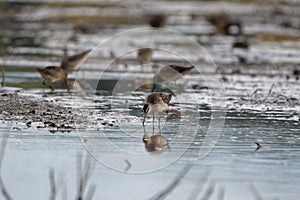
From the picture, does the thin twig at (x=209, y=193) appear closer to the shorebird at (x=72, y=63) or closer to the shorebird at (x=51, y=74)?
the shorebird at (x=51, y=74)

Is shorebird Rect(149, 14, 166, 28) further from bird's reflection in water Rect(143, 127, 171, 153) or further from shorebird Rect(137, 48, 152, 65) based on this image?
bird's reflection in water Rect(143, 127, 171, 153)

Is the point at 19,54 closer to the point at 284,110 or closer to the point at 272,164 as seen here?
the point at 284,110

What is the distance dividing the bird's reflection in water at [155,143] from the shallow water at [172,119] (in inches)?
3.4

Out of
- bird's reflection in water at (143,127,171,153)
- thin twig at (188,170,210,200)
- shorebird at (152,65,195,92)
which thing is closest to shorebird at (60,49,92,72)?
shorebird at (152,65,195,92)

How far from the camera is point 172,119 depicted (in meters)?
12.5

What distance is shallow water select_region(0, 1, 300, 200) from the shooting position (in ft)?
28.4

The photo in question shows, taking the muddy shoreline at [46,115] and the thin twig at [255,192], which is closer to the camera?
the thin twig at [255,192]

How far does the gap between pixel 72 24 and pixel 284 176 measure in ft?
84.5

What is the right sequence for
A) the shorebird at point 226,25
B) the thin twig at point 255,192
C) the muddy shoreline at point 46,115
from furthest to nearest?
the shorebird at point 226,25, the muddy shoreline at point 46,115, the thin twig at point 255,192

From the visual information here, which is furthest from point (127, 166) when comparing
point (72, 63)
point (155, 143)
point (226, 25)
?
point (226, 25)

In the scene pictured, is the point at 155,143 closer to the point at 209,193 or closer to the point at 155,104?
the point at 155,104

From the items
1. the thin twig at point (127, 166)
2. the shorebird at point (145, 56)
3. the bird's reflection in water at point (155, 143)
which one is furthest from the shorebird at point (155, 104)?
the shorebird at point (145, 56)

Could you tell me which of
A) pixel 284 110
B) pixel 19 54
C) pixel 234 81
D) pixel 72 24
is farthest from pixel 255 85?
pixel 72 24

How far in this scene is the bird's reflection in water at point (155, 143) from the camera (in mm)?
10375
